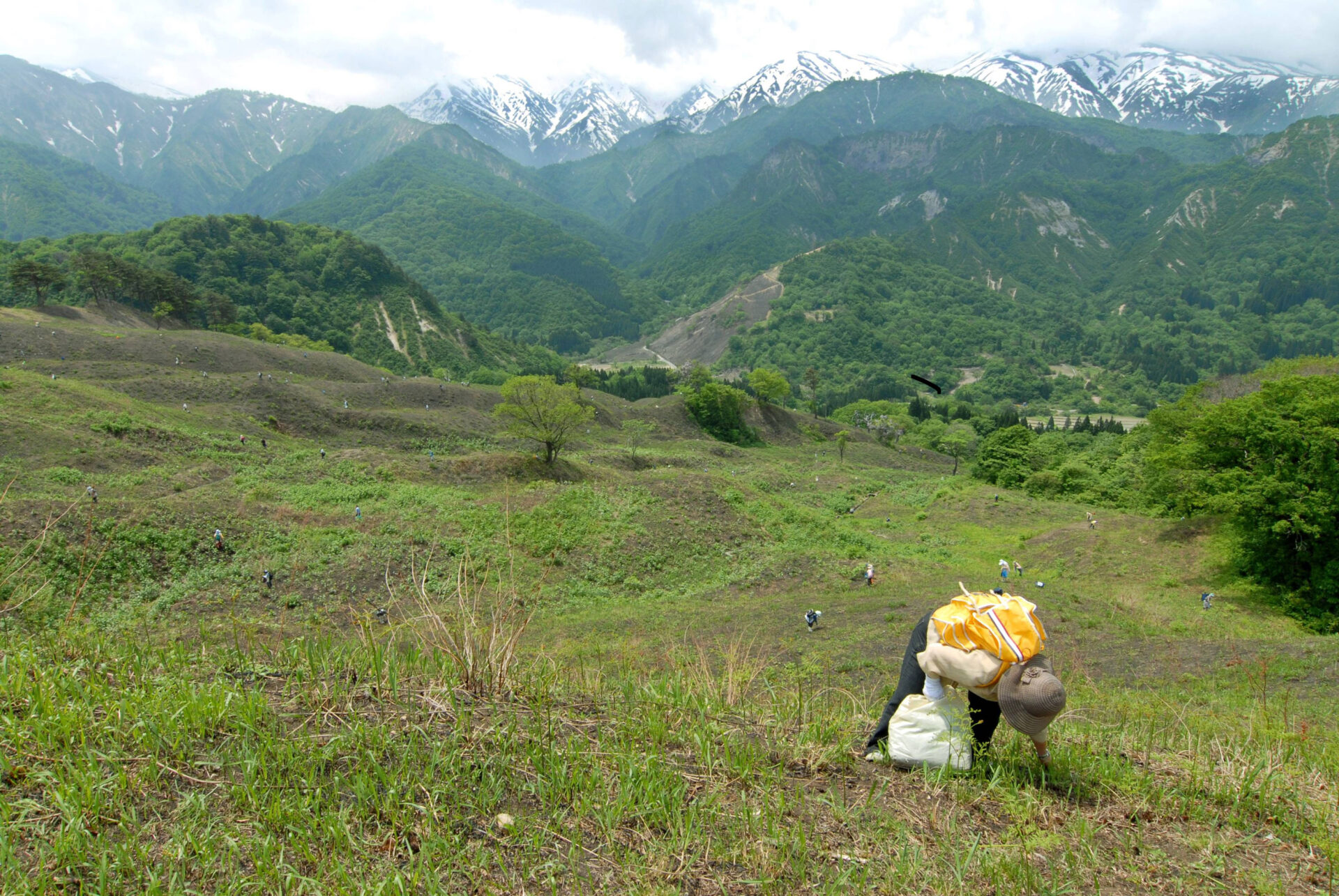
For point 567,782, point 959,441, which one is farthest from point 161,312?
point 959,441

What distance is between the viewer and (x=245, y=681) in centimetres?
352

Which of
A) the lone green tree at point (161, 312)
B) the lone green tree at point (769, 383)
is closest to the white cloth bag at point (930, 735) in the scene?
the lone green tree at point (769, 383)

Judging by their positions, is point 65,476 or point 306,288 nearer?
point 65,476

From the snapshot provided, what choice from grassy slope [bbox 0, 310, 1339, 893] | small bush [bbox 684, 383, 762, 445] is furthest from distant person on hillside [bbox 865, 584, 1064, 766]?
small bush [bbox 684, 383, 762, 445]

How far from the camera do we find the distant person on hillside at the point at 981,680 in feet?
10.1

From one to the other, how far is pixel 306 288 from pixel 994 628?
10474 centimetres

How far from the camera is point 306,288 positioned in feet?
293

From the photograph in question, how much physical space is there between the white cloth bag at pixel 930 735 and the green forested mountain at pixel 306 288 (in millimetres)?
78792

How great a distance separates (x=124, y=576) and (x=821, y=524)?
23661mm

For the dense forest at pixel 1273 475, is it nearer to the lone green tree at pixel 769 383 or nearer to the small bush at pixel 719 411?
the small bush at pixel 719 411

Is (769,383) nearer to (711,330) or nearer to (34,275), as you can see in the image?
(34,275)

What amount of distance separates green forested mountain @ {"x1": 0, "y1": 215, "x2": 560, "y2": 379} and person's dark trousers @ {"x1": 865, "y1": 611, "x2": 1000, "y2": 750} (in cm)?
7862

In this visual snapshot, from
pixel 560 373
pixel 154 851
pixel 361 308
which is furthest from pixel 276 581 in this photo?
pixel 361 308

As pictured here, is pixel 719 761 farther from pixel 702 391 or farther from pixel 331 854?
pixel 702 391
